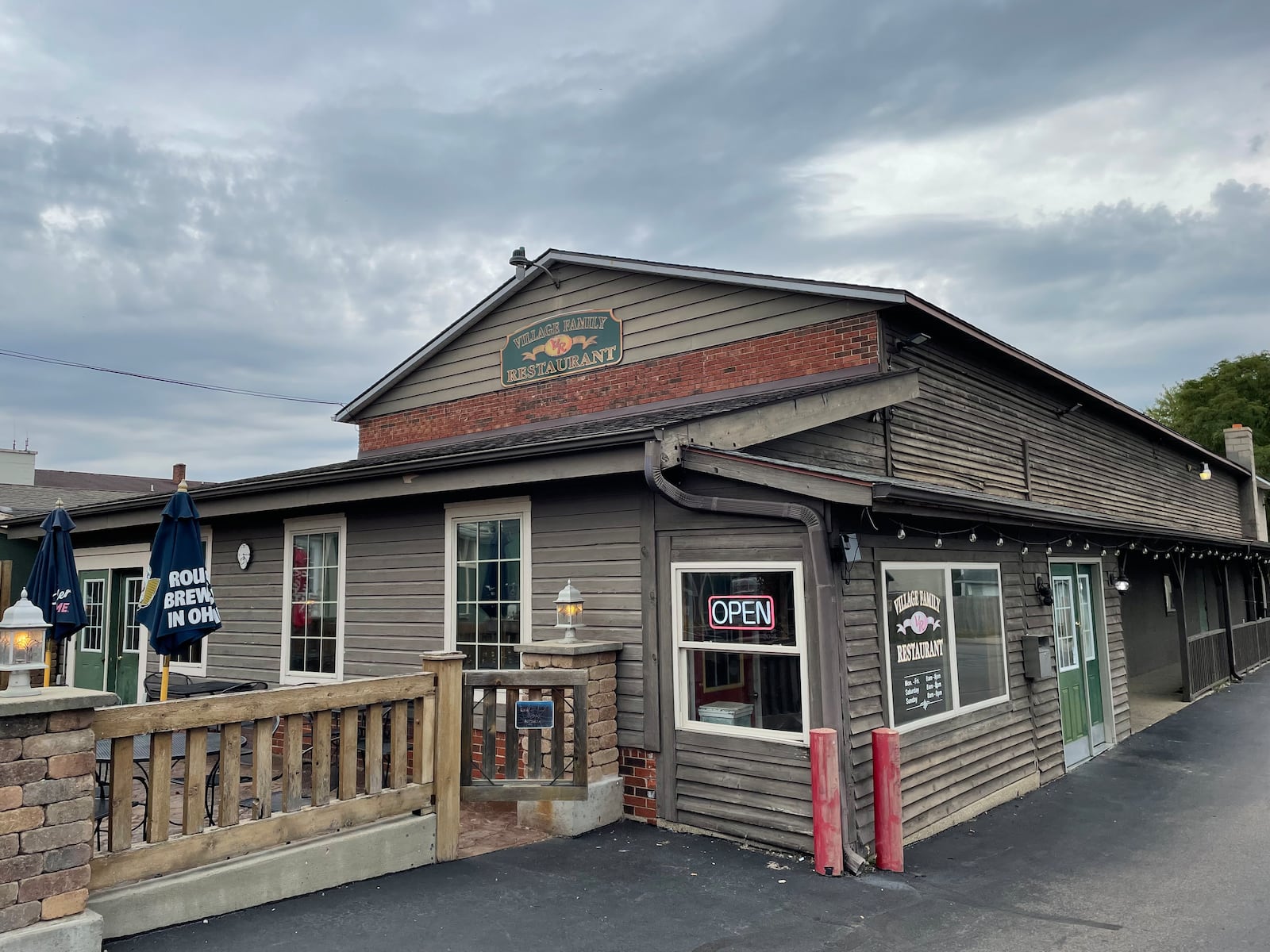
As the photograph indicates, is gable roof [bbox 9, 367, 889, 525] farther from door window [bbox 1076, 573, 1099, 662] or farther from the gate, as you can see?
door window [bbox 1076, 573, 1099, 662]

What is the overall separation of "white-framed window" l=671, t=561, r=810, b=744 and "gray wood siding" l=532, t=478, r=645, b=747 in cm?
41

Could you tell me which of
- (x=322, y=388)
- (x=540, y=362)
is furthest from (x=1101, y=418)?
(x=322, y=388)

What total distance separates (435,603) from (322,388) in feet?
65.3

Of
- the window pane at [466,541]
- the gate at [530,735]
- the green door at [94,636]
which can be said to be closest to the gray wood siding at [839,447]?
the gate at [530,735]

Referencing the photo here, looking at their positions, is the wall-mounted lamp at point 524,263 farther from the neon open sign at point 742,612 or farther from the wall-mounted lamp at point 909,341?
the neon open sign at point 742,612

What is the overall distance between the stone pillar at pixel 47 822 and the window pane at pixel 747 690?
3905 mm

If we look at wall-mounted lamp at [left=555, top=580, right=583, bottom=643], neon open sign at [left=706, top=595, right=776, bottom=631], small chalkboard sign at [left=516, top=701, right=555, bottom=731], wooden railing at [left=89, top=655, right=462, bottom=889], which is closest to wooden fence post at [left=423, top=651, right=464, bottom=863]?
wooden railing at [left=89, top=655, right=462, bottom=889]

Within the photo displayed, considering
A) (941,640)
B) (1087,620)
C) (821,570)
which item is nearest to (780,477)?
(821,570)

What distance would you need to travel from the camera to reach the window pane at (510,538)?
761cm

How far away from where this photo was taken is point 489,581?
7801 mm

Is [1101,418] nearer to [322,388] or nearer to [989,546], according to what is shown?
[989,546]

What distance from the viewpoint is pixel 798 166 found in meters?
13.7

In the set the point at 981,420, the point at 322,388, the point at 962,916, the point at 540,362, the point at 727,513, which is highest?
the point at 322,388

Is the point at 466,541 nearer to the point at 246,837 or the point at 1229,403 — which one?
the point at 246,837
